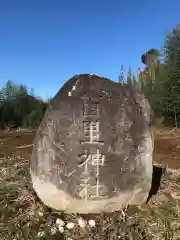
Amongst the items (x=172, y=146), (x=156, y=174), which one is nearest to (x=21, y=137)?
(x=172, y=146)

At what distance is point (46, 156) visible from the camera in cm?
257

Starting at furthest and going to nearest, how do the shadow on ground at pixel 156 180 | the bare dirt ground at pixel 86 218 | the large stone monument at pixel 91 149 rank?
1. the shadow on ground at pixel 156 180
2. the large stone monument at pixel 91 149
3. the bare dirt ground at pixel 86 218

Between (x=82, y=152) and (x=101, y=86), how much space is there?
0.54 meters

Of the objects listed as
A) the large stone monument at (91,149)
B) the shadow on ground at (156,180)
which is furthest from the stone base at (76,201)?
the shadow on ground at (156,180)

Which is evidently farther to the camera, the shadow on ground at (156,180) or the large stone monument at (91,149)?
the shadow on ground at (156,180)

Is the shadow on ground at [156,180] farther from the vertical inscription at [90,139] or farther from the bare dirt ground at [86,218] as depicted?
the vertical inscription at [90,139]

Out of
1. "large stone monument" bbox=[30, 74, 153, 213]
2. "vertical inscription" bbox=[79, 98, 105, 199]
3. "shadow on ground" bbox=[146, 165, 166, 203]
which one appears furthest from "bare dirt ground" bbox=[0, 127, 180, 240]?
"vertical inscription" bbox=[79, 98, 105, 199]

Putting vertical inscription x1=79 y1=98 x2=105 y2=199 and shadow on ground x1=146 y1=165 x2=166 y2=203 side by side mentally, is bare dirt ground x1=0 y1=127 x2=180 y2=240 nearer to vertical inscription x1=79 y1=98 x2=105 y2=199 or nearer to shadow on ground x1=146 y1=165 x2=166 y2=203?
shadow on ground x1=146 y1=165 x2=166 y2=203

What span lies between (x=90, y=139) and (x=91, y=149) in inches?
3.1

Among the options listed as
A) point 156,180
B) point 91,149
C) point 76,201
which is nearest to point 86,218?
point 76,201

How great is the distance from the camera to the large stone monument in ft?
8.39

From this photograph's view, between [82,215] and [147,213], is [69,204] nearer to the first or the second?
[82,215]

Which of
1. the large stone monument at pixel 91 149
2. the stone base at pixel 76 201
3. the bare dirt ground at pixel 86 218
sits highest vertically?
the large stone monument at pixel 91 149

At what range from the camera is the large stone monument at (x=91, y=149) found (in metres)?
2.56
